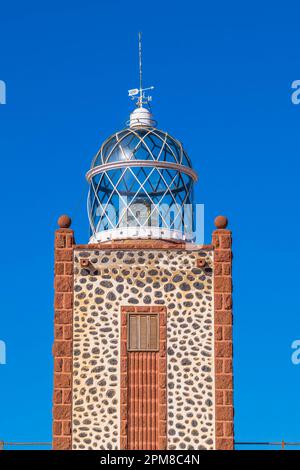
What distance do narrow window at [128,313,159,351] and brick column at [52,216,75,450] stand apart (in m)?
1.27

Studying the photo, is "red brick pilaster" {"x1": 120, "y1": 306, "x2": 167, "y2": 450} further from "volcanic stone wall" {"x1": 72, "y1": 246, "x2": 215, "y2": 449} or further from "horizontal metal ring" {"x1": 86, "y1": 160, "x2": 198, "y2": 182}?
"horizontal metal ring" {"x1": 86, "y1": 160, "x2": 198, "y2": 182}

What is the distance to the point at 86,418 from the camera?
30469 millimetres

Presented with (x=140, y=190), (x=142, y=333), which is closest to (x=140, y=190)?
(x=140, y=190)

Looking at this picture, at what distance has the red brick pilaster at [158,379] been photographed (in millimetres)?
30375

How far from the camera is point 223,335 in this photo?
30.8 metres

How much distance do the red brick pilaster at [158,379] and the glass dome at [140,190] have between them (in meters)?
2.02

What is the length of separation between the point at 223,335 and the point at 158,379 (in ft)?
5.42

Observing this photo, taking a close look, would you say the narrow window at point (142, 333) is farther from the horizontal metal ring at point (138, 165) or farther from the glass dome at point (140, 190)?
the horizontal metal ring at point (138, 165)

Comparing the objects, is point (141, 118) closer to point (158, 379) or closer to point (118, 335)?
point (118, 335)

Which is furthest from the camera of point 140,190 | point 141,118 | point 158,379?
point 141,118

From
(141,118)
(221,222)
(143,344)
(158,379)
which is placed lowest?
(158,379)
